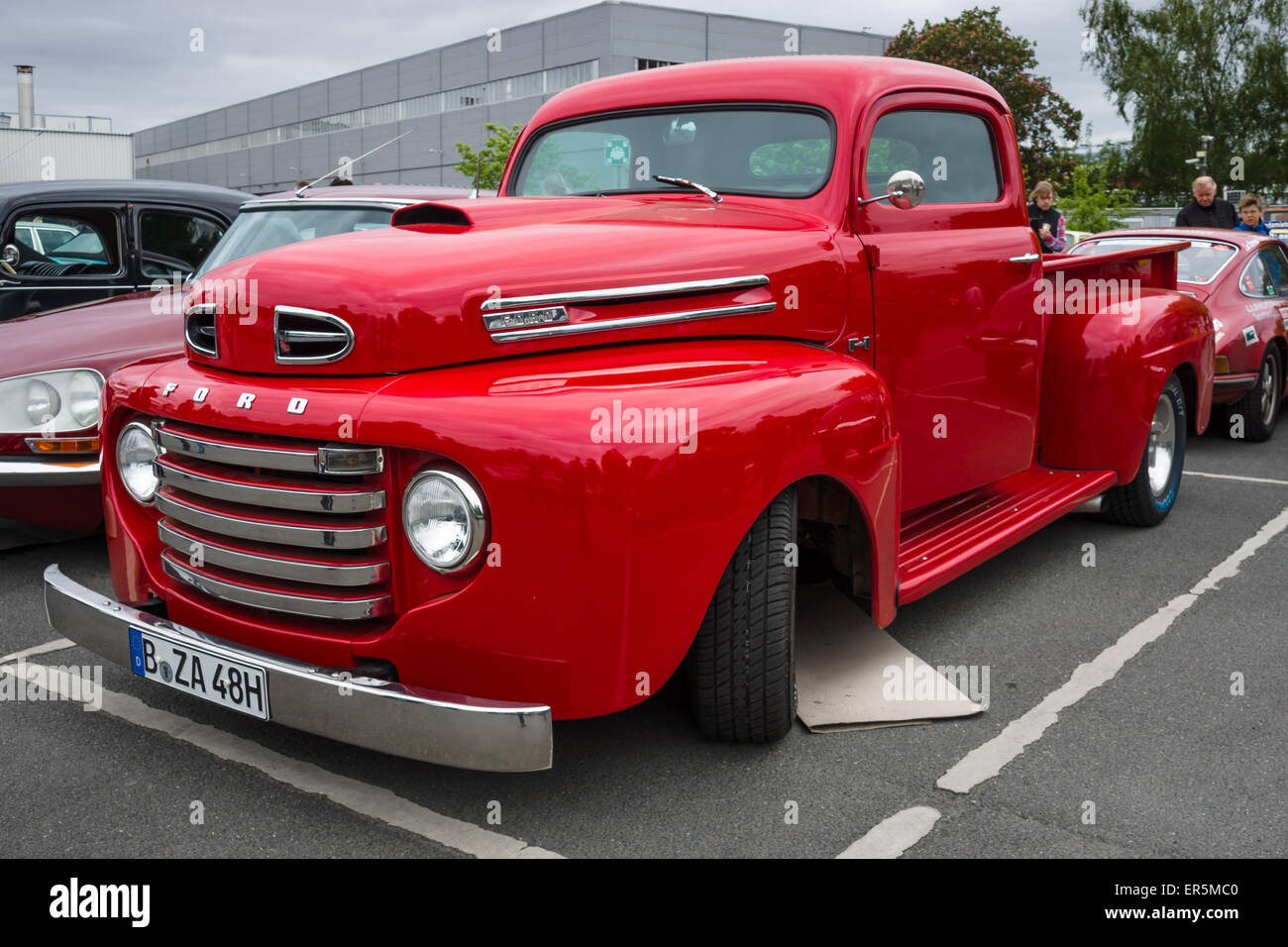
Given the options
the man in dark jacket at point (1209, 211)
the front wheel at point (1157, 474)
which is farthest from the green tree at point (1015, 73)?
the front wheel at point (1157, 474)

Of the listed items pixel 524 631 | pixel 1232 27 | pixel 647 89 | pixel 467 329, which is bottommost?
pixel 524 631

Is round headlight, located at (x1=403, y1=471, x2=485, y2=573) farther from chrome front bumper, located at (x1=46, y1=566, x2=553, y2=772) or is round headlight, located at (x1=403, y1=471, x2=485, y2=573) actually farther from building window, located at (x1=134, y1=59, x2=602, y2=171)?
building window, located at (x1=134, y1=59, x2=602, y2=171)

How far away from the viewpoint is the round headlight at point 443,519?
8.17 ft

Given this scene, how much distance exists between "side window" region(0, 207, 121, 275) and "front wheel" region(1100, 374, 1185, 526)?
530 centimetres

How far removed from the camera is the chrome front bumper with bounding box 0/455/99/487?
14.9ft

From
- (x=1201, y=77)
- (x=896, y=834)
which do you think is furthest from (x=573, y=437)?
(x=1201, y=77)

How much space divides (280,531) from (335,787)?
70 cm

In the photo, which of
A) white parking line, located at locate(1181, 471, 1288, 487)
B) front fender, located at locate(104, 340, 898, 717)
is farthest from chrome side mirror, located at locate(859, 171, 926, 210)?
white parking line, located at locate(1181, 471, 1288, 487)

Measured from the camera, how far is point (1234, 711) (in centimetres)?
345

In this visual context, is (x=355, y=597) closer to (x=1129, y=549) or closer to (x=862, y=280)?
(x=862, y=280)

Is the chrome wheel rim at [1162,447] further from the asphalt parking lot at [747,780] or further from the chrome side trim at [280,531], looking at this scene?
the chrome side trim at [280,531]

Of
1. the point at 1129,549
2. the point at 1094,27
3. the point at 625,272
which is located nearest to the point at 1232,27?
the point at 1094,27

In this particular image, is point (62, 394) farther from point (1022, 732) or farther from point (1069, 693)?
point (1069, 693)
